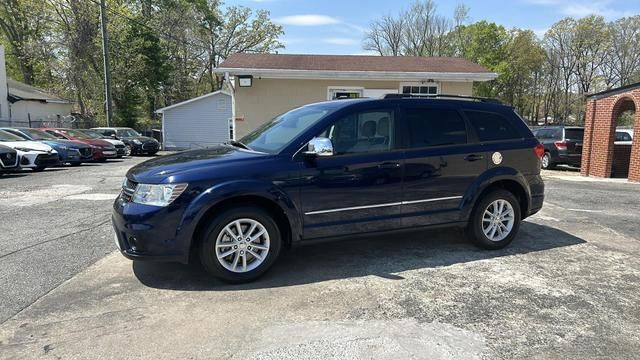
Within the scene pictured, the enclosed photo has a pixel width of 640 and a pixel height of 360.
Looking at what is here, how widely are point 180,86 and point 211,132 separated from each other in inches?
508

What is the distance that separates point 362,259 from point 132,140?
22.8 meters

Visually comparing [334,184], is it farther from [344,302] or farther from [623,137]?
[623,137]

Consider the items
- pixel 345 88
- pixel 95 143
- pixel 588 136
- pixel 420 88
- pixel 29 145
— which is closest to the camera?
pixel 345 88

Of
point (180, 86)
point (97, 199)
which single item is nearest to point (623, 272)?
point (97, 199)

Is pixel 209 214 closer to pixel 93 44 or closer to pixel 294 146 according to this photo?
pixel 294 146

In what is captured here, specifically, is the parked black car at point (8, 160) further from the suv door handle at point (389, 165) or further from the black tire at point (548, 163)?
the black tire at point (548, 163)

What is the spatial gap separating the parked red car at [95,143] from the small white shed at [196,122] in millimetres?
11836

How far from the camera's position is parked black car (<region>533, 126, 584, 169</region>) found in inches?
671

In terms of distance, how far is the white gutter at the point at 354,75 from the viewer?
13.7m

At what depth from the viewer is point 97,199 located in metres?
9.10

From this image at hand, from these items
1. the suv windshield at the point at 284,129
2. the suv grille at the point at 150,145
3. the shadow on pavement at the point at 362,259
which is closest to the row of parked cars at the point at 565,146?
the shadow on pavement at the point at 362,259

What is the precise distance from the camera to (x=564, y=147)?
55.9 ft

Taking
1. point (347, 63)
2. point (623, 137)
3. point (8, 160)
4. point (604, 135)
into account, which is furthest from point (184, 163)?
point (623, 137)

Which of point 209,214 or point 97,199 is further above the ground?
point 209,214
